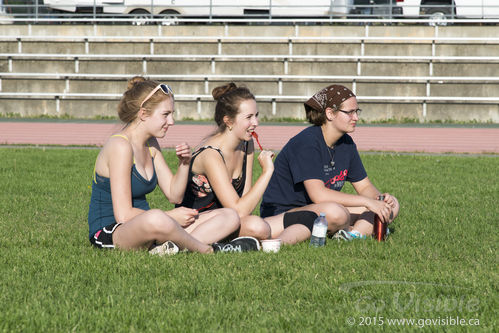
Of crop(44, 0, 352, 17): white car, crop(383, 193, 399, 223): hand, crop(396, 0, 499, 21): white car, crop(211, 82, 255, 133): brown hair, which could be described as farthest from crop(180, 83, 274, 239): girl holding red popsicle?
crop(396, 0, 499, 21): white car

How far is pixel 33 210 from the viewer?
7895mm

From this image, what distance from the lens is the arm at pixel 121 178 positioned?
549 centimetres

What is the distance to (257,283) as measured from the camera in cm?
480

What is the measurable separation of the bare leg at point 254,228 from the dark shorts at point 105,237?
1.05 m

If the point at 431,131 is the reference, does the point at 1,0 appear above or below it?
above

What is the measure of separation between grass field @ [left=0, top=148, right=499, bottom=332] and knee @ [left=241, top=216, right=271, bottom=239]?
0.31m

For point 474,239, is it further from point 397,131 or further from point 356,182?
point 397,131

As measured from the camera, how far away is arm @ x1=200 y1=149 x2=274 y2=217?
607cm

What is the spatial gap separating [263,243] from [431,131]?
1391cm

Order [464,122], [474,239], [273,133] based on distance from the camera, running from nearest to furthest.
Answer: [474,239], [273,133], [464,122]

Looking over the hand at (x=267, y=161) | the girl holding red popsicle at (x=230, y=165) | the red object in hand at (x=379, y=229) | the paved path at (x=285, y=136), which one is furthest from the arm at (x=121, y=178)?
the paved path at (x=285, y=136)

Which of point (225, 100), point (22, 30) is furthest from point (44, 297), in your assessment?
point (22, 30)

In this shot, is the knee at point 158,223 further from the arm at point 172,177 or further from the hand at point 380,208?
the hand at point 380,208

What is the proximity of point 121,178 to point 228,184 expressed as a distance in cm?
100
